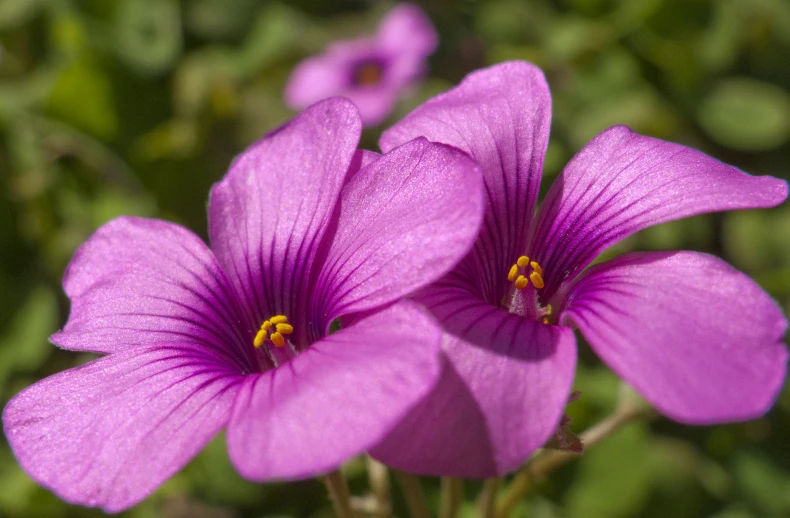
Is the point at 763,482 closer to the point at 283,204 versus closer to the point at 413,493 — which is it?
the point at 413,493

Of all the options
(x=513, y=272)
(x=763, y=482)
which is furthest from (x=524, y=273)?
(x=763, y=482)

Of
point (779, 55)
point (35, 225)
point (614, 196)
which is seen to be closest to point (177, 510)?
point (35, 225)

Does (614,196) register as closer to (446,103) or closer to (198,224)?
(446,103)

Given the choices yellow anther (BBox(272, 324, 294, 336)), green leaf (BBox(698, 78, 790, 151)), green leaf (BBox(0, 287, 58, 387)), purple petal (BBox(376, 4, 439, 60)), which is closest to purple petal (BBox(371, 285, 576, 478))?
yellow anther (BBox(272, 324, 294, 336))

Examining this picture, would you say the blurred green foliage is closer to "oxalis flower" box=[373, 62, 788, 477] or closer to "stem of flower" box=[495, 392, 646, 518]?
"stem of flower" box=[495, 392, 646, 518]

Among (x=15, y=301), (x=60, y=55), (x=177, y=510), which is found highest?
(x=60, y=55)
